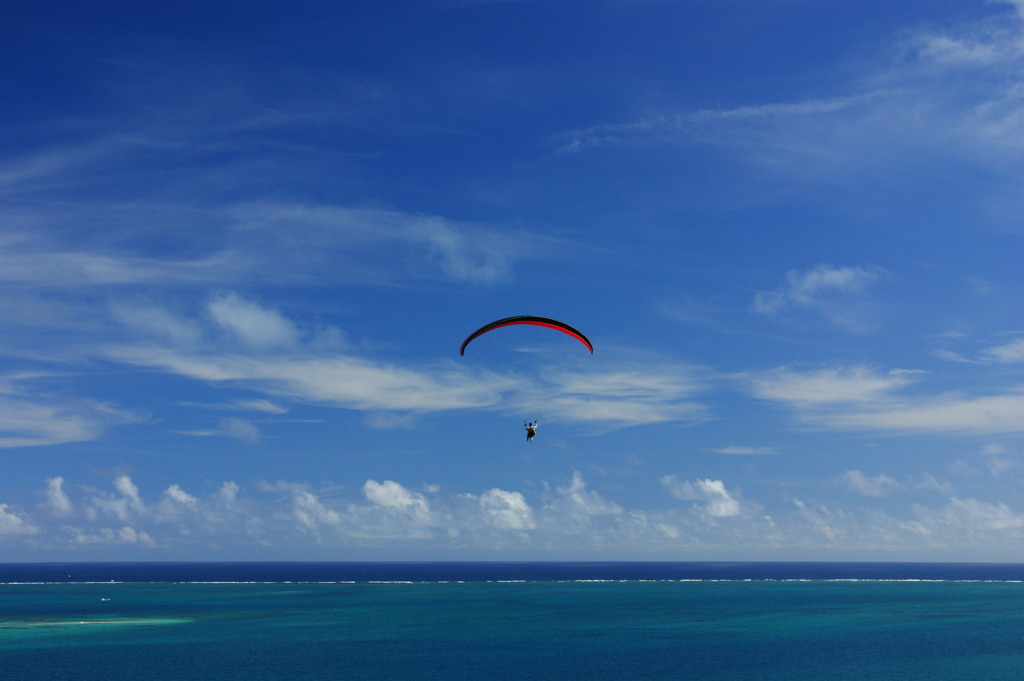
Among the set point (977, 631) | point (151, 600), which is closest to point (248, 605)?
point (151, 600)

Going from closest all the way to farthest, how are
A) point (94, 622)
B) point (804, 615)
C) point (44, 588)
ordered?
point (94, 622), point (804, 615), point (44, 588)

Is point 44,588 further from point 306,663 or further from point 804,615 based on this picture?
point 804,615

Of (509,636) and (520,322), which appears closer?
(520,322)

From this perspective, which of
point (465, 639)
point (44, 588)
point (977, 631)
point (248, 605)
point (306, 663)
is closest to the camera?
point (306, 663)

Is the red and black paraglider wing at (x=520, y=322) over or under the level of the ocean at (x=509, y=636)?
over

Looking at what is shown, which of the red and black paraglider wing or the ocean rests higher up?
the red and black paraglider wing

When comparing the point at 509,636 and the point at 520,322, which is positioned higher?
the point at 520,322

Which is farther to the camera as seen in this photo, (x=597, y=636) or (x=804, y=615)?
(x=804, y=615)
